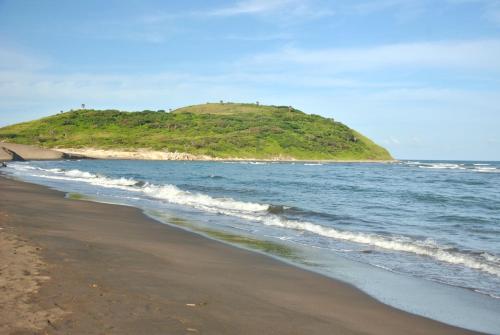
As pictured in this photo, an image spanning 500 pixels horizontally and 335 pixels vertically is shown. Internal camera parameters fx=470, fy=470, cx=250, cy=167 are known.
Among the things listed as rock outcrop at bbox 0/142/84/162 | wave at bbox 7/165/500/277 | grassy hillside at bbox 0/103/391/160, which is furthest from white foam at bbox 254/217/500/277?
grassy hillside at bbox 0/103/391/160

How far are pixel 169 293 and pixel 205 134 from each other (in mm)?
135872

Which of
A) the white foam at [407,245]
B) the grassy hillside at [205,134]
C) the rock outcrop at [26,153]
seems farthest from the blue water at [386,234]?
the grassy hillside at [205,134]

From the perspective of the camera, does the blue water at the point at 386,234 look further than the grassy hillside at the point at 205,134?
No

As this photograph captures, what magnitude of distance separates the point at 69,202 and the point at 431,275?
58.1ft

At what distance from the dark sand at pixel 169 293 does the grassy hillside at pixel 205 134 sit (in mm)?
107844

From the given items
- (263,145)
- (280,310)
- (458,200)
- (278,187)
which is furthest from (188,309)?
(263,145)

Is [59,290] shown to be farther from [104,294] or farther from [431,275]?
[431,275]

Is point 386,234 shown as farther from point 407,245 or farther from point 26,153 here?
point 26,153

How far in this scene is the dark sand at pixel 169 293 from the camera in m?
6.22

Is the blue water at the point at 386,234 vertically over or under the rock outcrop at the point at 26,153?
under

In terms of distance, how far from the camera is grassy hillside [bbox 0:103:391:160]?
125m

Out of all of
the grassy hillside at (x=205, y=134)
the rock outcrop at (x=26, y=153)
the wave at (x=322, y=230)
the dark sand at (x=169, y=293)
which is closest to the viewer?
the dark sand at (x=169, y=293)

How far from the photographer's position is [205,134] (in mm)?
142625

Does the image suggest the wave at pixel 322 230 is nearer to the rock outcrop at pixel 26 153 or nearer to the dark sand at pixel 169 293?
the dark sand at pixel 169 293
